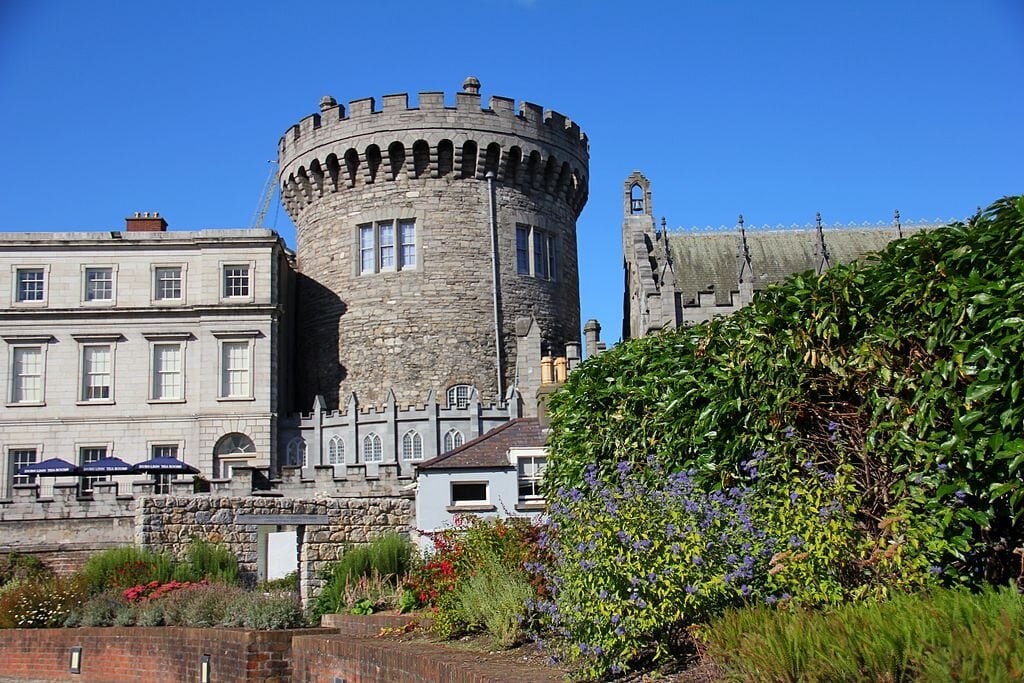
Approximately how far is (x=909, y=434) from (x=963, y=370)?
1104mm

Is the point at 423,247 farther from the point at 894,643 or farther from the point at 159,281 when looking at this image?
the point at 894,643

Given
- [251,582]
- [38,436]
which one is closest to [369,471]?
[251,582]

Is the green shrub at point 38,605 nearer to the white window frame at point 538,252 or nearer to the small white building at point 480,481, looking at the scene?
the small white building at point 480,481

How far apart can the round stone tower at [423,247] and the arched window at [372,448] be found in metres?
2.84

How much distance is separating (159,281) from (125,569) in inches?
767

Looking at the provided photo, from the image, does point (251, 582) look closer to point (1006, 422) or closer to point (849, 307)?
point (849, 307)

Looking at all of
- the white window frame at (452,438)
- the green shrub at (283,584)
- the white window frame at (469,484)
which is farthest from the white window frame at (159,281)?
the green shrub at (283,584)

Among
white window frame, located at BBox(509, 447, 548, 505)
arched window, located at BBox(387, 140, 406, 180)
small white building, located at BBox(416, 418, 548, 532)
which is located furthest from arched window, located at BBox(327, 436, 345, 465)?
white window frame, located at BBox(509, 447, 548, 505)

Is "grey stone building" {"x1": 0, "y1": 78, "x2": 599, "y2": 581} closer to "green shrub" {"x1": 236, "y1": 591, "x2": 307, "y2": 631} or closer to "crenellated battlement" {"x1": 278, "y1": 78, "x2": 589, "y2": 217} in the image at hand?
"crenellated battlement" {"x1": 278, "y1": 78, "x2": 589, "y2": 217}

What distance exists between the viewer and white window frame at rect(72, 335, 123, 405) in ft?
128

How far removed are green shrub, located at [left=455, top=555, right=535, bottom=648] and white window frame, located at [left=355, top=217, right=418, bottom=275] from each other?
97.2ft

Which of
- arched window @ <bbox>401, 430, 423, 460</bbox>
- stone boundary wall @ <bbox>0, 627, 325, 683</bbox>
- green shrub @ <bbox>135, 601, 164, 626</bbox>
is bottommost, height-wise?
stone boundary wall @ <bbox>0, 627, 325, 683</bbox>

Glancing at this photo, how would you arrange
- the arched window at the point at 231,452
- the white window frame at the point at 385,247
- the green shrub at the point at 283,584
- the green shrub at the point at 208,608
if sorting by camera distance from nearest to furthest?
the green shrub at the point at 208,608
the green shrub at the point at 283,584
the arched window at the point at 231,452
the white window frame at the point at 385,247

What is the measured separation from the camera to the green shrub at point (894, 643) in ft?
20.3
